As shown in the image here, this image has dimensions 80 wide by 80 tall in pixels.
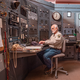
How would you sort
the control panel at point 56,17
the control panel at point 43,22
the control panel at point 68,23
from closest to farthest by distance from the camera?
the control panel at point 43,22, the control panel at point 56,17, the control panel at point 68,23

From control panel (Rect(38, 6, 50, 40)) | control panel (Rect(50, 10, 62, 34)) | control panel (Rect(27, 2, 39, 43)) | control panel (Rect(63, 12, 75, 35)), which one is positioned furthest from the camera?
control panel (Rect(63, 12, 75, 35))

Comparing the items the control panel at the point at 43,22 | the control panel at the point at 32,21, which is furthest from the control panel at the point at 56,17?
the control panel at the point at 32,21

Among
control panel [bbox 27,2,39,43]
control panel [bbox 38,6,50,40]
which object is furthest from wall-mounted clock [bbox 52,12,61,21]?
control panel [bbox 27,2,39,43]

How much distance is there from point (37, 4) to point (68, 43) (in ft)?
5.52

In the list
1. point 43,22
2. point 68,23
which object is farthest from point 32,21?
point 68,23

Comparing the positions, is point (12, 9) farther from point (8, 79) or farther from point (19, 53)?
point (8, 79)

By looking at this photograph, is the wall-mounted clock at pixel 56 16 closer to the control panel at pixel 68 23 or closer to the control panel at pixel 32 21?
the control panel at pixel 68 23

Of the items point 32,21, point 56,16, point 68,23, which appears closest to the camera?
point 32,21

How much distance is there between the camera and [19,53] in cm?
154

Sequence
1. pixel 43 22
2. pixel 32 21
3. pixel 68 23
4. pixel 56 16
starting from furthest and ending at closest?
pixel 68 23 < pixel 56 16 < pixel 43 22 < pixel 32 21

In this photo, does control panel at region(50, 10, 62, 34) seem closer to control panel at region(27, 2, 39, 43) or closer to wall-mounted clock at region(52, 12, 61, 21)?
wall-mounted clock at region(52, 12, 61, 21)

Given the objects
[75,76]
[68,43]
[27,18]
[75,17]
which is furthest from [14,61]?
[75,17]

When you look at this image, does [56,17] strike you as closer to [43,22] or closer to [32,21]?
[43,22]

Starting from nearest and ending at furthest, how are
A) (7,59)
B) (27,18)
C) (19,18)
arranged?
1. (7,59)
2. (19,18)
3. (27,18)
